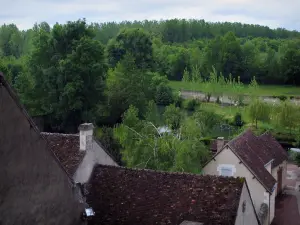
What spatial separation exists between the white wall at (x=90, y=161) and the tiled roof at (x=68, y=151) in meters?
0.22

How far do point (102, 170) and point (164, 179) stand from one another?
268cm

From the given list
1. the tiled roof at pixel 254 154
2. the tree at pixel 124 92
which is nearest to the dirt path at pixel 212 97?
the tree at pixel 124 92

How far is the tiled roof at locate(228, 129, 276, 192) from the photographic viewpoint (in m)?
26.0

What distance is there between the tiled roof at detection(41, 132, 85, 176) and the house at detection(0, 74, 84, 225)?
5.82m

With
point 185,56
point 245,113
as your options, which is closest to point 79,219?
point 245,113

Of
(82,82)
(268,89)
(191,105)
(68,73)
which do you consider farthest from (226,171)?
(268,89)

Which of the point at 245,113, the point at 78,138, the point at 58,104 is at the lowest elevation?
the point at 245,113

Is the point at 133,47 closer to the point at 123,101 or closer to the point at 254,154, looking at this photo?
the point at 123,101

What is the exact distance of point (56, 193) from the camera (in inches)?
428

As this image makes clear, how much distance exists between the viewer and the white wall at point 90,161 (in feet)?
56.7

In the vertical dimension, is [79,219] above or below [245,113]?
above

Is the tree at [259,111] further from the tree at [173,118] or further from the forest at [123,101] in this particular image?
the tree at [173,118]

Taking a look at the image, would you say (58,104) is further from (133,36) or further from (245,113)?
(133,36)

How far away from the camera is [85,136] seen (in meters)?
17.9
